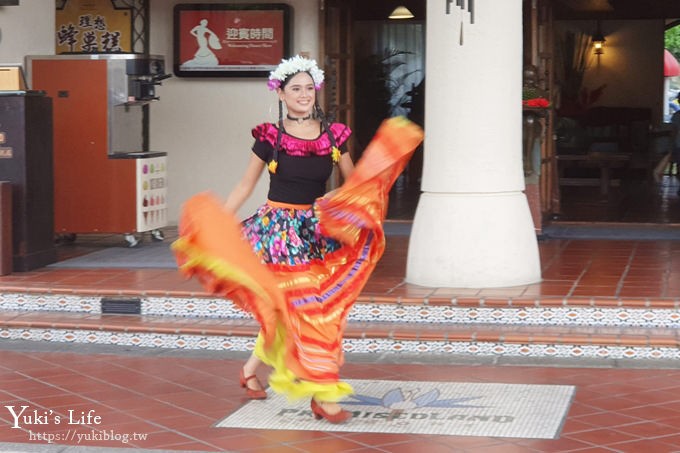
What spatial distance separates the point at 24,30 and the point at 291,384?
6.46 metres

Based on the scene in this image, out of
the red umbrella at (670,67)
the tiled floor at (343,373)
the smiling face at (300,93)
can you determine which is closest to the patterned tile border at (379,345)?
the tiled floor at (343,373)

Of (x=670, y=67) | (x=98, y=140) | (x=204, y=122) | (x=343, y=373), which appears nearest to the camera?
(x=343, y=373)

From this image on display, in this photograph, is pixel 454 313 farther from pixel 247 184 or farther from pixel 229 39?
pixel 229 39

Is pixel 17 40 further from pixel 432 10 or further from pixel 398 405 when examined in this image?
pixel 398 405

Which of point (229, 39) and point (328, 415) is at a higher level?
point (229, 39)

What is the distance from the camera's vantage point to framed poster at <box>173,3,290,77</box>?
39.1 feet

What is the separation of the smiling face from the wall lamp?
55.7 ft

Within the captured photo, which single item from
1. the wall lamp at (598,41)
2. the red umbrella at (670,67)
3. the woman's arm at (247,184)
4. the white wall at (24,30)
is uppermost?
the wall lamp at (598,41)

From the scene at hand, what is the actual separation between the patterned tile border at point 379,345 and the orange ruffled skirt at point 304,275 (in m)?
1.75

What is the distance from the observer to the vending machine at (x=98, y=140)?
34.9 ft

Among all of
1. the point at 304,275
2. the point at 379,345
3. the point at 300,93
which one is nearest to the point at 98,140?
the point at 379,345

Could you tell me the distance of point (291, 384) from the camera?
568 centimetres

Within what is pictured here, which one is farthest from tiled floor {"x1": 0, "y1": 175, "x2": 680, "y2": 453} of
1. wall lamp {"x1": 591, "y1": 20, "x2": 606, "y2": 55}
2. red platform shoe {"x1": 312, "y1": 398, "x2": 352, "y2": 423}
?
wall lamp {"x1": 591, "y1": 20, "x2": 606, "y2": 55}

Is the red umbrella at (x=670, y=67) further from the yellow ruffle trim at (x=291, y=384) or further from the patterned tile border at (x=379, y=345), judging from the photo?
the yellow ruffle trim at (x=291, y=384)
